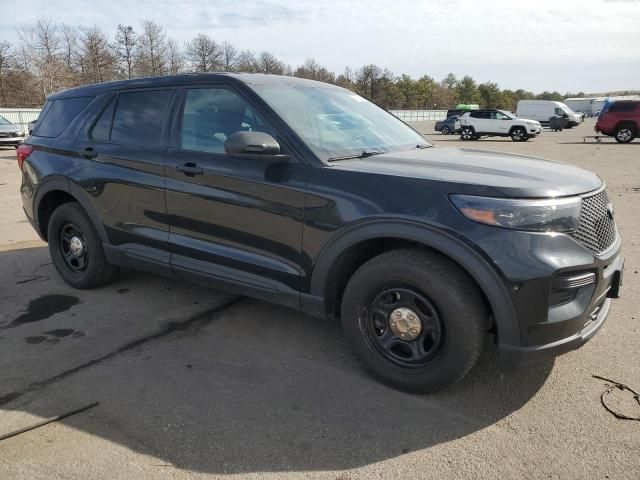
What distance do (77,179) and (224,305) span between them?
→ 5.33 ft

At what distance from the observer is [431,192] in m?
2.62

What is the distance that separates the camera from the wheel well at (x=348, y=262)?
2.90 m

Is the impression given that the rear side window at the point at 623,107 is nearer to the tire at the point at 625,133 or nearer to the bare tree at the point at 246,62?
the tire at the point at 625,133

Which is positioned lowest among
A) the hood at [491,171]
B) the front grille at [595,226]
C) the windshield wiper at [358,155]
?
the front grille at [595,226]

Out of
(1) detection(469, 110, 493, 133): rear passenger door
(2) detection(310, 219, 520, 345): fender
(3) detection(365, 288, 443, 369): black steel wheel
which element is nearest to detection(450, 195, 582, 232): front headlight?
(2) detection(310, 219, 520, 345): fender

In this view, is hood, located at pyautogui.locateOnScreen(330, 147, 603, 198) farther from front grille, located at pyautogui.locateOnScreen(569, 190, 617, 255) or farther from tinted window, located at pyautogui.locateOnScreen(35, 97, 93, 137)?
tinted window, located at pyautogui.locateOnScreen(35, 97, 93, 137)

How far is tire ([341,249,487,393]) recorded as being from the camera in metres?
2.60

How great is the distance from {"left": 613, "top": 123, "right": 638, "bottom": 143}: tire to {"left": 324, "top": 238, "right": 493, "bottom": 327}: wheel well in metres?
25.2

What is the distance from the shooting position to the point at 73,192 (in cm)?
434

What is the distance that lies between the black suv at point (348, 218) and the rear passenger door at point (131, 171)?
0.01 m

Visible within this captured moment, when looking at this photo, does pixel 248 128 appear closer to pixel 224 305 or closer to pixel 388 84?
pixel 224 305

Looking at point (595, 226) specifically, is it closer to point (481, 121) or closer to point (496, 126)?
point (496, 126)

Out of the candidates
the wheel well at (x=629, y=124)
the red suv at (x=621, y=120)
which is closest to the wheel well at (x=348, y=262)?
the red suv at (x=621, y=120)

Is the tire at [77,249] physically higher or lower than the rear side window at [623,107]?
lower
